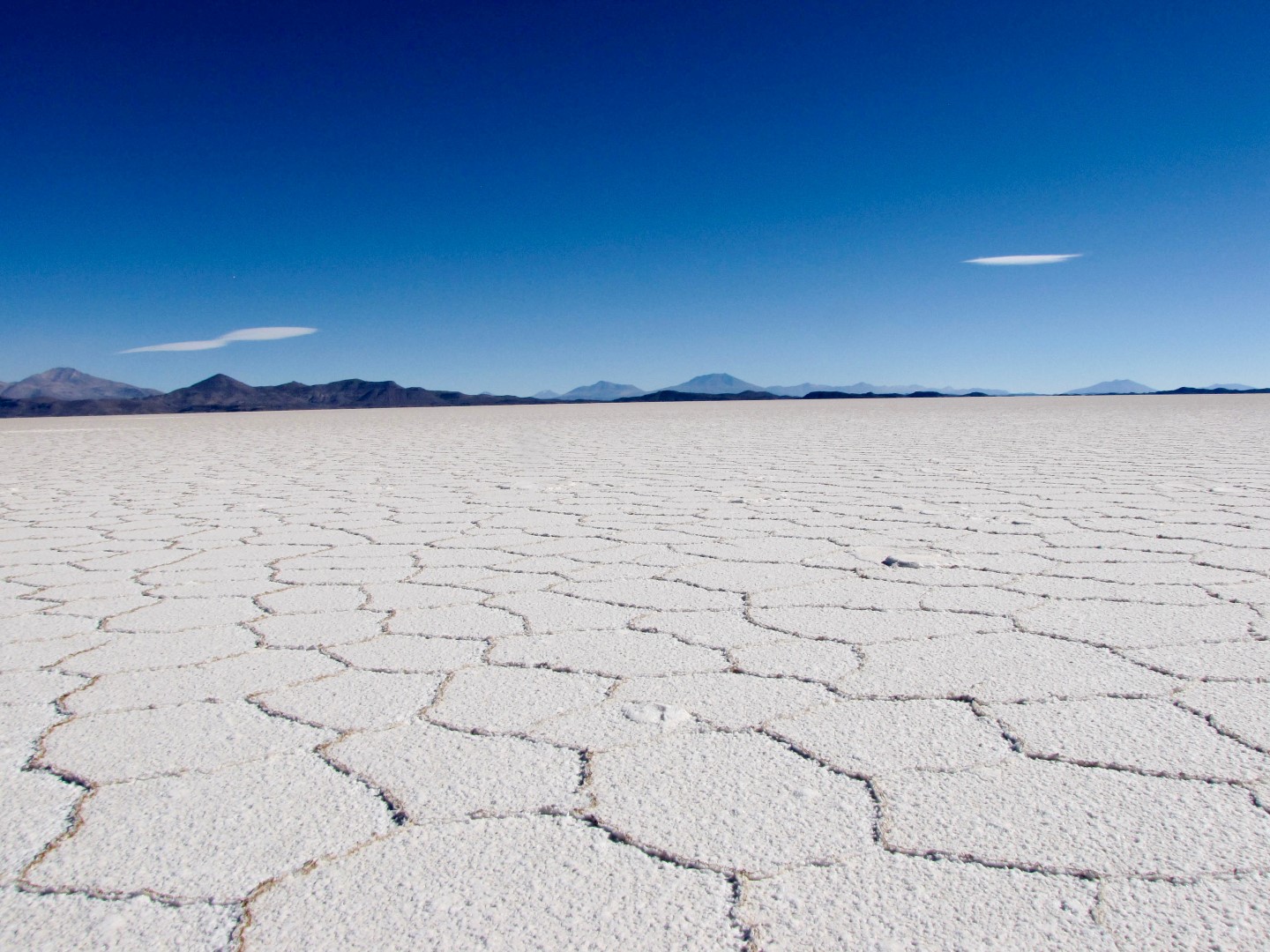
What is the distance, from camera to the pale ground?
71 centimetres

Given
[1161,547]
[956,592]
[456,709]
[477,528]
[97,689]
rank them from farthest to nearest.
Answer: [477,528], [1161,547], [956,592], [97,689], [456,709]

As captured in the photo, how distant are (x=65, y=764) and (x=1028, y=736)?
1.07 metres

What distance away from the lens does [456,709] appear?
1137mm

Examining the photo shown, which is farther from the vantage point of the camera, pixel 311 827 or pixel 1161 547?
pixel 1161 547

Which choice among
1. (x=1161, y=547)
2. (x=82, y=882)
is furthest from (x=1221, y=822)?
A: (x=1161, y=547)

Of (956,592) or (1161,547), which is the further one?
(1161,547)

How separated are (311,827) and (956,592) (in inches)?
49.5

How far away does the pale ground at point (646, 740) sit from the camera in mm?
710

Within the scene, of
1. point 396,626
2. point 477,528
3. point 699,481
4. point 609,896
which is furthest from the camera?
point 699,481

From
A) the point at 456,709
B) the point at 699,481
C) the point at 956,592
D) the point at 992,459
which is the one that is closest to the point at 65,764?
the point at 456,709

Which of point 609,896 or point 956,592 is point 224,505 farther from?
point 609,896

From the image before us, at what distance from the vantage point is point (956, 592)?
5.58 feet

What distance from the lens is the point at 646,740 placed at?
1.02m

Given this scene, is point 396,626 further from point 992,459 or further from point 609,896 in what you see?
point 992,459
